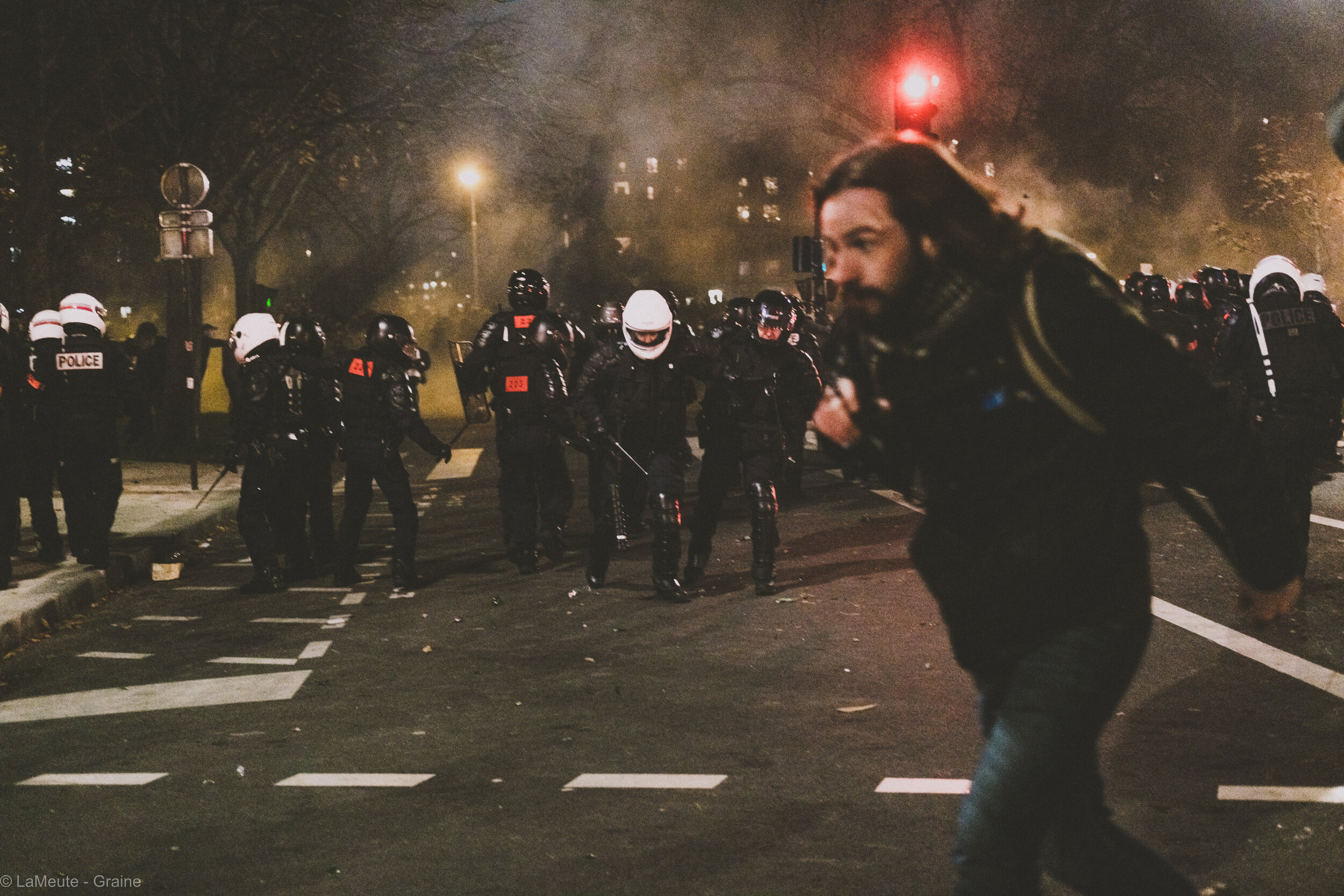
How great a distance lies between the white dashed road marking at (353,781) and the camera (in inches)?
196

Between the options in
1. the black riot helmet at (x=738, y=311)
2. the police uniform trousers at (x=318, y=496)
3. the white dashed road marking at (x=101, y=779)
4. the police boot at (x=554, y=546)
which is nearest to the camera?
the white dashed road marking at (x=101, y=779)

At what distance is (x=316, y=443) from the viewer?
9.76 m

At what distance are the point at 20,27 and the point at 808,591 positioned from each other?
14.9m

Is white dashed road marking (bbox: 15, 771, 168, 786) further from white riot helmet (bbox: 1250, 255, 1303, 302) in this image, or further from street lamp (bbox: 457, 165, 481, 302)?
street lamp (bbox: 457, 165, 481, 302)

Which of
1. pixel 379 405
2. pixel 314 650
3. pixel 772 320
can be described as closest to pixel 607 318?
pixel 379 405

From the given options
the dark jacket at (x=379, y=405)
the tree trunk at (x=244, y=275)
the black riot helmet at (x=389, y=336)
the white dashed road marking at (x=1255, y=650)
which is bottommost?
the white dashed road marking at (x=1255, y=650)

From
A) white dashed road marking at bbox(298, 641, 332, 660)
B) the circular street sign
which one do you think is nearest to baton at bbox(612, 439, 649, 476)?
white dashed road marking at bbox(298, 641, 332, 660)

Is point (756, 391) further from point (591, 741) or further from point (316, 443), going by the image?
point (591, 741)

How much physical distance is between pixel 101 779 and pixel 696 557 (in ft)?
14.4

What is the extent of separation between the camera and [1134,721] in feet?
18.2

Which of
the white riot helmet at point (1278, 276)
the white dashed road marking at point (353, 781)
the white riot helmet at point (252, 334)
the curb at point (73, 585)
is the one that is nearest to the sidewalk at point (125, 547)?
the curb at point (73, 585)

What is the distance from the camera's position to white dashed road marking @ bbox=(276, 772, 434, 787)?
196 inches

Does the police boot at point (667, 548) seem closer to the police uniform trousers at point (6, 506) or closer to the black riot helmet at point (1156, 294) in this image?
the police uniform trousers at point (6, 506)

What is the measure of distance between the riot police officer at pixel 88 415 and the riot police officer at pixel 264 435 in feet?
3.08
